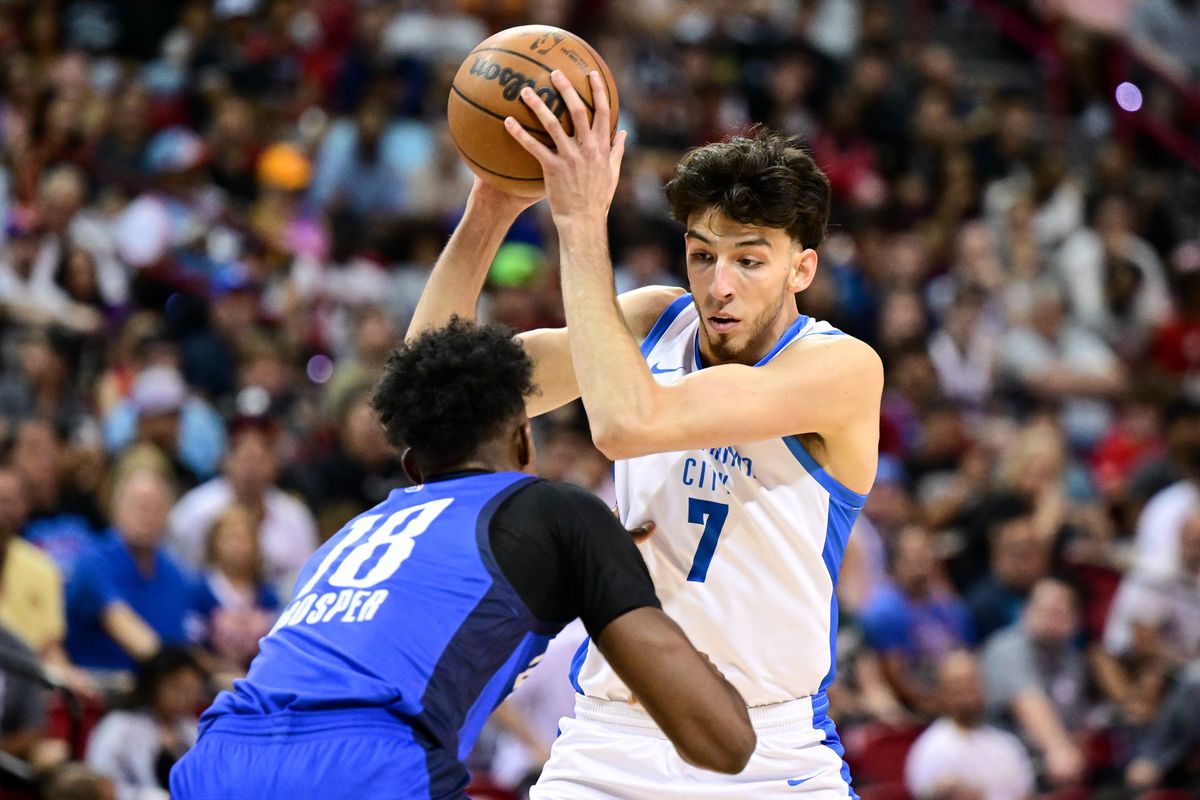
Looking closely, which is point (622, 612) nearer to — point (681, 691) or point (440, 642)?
point (681, 691)

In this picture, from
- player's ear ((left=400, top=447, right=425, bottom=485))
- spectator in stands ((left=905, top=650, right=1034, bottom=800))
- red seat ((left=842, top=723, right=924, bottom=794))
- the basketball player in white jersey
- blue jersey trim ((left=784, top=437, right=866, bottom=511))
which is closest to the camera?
player's ear ((left=400, top=447, right=425, bottom=485))

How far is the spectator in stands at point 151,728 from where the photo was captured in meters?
6.91

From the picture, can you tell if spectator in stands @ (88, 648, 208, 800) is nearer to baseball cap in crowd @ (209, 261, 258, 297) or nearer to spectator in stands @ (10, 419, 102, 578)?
spectator in stands @ (10, 419, 102, 578)

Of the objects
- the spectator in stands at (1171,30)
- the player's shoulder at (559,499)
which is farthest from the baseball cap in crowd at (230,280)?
the spectator in stands at (1171,30)

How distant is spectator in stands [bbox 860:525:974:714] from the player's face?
5.47m

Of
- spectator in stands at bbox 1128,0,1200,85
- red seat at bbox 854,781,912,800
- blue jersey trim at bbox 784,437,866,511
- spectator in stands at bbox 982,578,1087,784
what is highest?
spectator in stands at bbox 1128,0,1200,85

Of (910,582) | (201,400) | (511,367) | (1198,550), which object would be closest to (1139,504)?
(1198,550)

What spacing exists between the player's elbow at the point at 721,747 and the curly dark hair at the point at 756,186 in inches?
56.1

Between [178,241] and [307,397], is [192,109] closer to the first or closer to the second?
[178,241]

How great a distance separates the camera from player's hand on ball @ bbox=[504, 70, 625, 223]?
13.0 ft

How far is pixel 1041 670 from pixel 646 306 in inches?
212

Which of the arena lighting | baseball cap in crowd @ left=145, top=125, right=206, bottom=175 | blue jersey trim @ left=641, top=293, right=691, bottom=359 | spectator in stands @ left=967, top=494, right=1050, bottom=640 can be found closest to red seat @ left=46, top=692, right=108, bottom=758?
blue jersey trim @ left=641, top=293, right=691, bottom=359

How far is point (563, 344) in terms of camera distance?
4566mm

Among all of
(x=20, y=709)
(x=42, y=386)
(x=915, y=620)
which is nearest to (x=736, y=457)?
(x=20, y=709)
